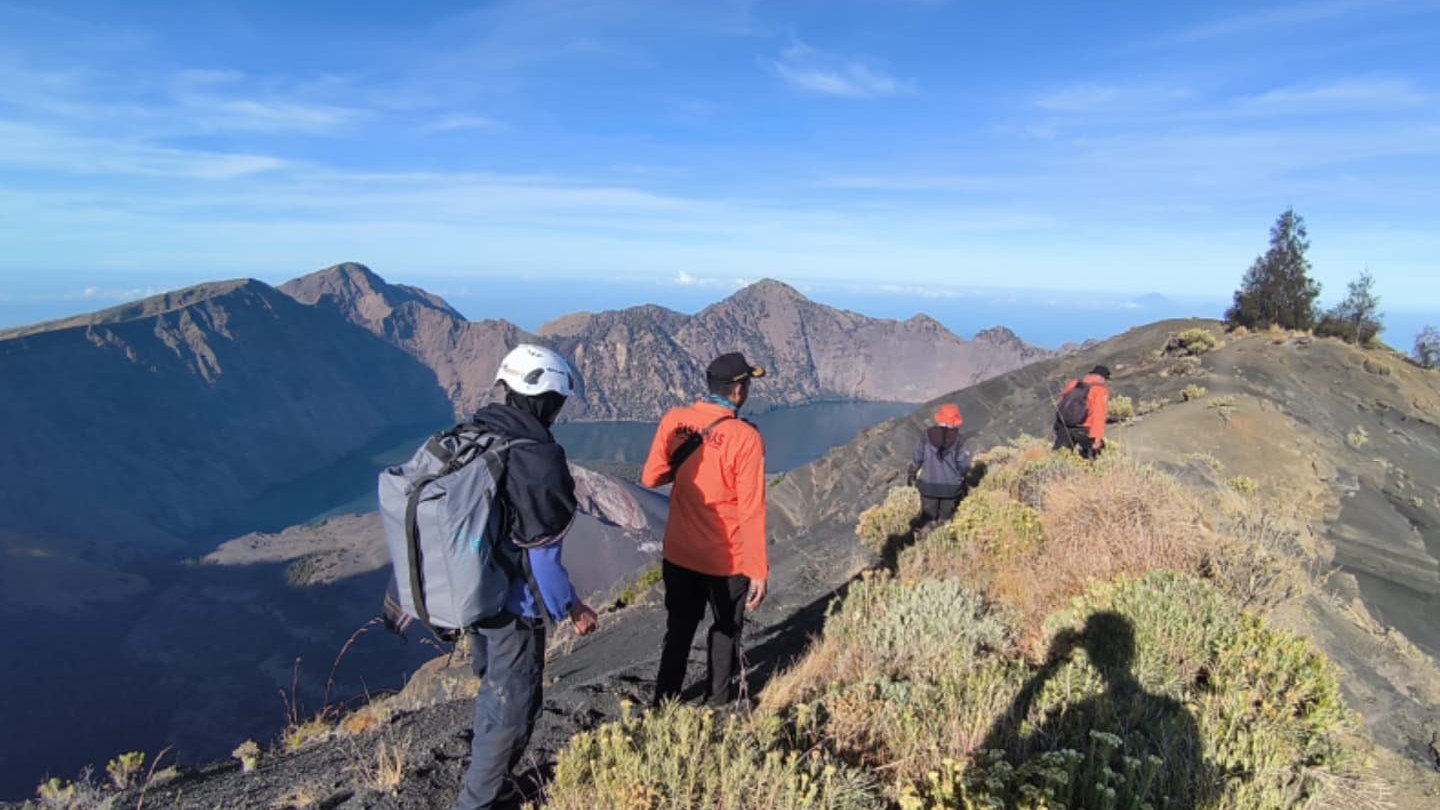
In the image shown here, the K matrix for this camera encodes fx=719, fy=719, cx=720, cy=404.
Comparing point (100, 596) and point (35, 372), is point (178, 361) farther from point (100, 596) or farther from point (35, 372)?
point (100, 596)

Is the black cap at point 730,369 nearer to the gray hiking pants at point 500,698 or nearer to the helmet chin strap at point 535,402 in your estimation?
the helmet chin strap at point 535,402

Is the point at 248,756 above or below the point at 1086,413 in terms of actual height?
below

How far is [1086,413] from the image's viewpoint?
32.1 ft

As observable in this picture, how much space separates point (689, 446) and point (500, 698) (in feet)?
5.49

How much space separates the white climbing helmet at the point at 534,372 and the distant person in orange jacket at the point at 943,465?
5.80 metres

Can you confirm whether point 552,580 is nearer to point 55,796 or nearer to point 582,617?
point 582,617

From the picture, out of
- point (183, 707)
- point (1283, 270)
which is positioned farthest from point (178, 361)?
point (1283, 270)

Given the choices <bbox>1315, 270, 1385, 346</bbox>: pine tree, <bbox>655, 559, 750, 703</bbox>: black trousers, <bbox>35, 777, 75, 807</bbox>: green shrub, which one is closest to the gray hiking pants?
<bbox>655, 559, 750, 703</bbox>: black trousers

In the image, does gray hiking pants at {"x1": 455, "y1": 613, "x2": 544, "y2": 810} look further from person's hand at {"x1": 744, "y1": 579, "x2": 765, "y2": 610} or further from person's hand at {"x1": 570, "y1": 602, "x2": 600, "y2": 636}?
person's hand at {"x1": 744, "y1": 579, "x2": 765, "y2": 610}

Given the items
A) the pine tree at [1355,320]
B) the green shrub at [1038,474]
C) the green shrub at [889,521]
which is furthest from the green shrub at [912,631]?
the pine tree at [1355,320]

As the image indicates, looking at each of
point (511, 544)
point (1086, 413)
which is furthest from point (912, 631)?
point (1086, 413)

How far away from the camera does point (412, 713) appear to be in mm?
6582

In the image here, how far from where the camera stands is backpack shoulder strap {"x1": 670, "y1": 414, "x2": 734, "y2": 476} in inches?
160

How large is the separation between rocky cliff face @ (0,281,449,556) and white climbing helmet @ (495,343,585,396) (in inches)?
5057
